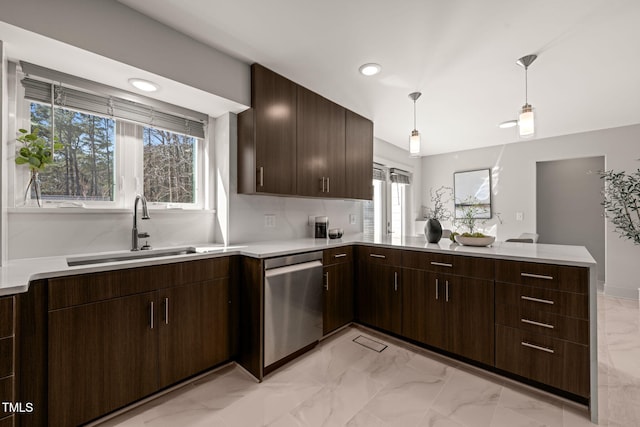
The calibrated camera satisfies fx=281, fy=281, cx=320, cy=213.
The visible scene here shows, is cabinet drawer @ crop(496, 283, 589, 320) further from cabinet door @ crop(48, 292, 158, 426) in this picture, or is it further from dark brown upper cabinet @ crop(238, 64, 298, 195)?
cabinet door @ crop(48, 292, 158, 426)

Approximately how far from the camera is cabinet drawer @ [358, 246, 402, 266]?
2.44 m

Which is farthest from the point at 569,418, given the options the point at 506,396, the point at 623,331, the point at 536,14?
the point at 536,14

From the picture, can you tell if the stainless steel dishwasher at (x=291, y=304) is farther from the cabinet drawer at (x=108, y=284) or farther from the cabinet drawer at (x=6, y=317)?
the cabinet drawer at (x=6, y=317)

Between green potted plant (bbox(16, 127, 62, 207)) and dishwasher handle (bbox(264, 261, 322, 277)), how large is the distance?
1.50 metres

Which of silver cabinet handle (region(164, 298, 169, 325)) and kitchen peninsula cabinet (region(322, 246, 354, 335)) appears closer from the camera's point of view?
silver cabinet handle (region(164, 298, 169, 325))

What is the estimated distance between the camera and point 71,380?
1401mm

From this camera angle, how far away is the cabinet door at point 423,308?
7.17 feet

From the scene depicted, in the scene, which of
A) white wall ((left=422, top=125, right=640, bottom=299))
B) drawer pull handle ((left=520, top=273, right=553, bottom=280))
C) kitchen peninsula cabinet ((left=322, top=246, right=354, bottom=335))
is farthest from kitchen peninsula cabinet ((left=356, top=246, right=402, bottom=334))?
white wall ((left=422, top=125, right=640, bottom=299))

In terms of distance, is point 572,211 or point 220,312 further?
point 572,211

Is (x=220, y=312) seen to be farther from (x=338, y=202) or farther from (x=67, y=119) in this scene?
(x=338, y=202)

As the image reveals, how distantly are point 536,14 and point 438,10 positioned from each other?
0.60 metres

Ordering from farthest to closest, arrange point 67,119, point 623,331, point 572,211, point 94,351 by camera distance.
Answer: point 572,211 < point 623,331 < point 67,119 < point 94,351

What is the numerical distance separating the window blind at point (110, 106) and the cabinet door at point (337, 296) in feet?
5.64

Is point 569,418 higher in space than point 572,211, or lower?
lower
